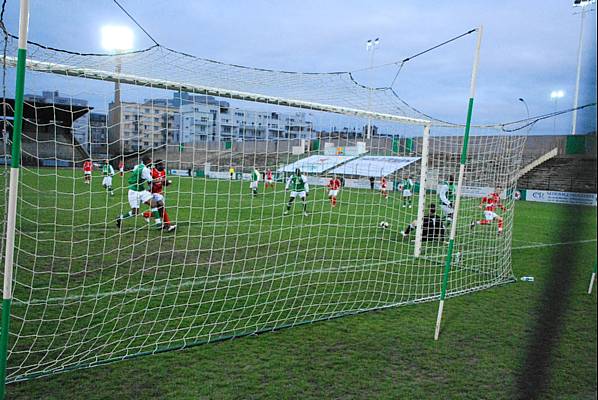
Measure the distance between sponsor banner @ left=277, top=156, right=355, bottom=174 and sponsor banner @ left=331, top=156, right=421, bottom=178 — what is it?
21 cm


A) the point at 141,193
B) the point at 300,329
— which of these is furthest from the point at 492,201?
the point at 141,193

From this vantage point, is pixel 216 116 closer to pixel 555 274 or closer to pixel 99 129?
pixel 99 129

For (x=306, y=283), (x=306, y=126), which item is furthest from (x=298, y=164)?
(x=306, y=283)

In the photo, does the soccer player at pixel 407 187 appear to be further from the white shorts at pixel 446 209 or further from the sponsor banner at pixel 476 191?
the sponsor banner at pixel 476 191

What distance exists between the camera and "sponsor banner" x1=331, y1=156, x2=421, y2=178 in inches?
276

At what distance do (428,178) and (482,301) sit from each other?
311 centimetres

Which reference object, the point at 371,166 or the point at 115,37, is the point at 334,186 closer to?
the point at 371,166

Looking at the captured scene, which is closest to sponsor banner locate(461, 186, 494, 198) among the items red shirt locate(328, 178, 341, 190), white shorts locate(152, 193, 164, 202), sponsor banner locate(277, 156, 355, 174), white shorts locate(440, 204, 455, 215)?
white shorts locate(440, 204, 455, 215)

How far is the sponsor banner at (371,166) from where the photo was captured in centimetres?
700

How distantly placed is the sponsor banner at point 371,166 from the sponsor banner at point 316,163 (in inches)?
8.1

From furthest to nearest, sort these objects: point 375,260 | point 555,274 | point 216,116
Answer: point 375,260 < point 216,116 < point 555,274

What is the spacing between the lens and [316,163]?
670 centimetres

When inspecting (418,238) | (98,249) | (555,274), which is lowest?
(98,249)

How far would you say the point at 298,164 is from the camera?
21.5 feet
